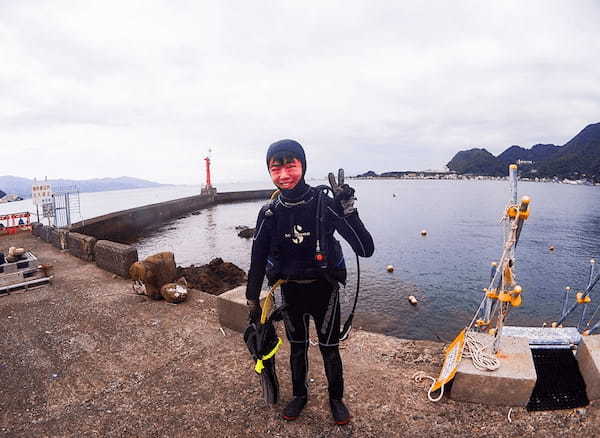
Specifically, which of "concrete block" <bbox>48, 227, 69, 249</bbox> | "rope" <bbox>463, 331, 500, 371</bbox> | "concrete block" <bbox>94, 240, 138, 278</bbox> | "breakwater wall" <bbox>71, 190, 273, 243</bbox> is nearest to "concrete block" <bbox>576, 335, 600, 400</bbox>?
"rope" <bbox>463, 331, 500, 371</bbox>

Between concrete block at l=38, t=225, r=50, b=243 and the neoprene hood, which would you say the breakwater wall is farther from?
the neoprene hood

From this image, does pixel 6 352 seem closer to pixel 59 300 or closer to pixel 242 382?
pixel 59 300

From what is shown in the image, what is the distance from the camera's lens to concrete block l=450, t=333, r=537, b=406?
2.96m

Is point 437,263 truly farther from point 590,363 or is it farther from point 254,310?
point 254,310

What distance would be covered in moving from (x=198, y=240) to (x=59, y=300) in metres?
19.9

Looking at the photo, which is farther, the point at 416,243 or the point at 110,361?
the point at 416,243

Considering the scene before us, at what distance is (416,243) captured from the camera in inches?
1028

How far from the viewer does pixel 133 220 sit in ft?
96.7

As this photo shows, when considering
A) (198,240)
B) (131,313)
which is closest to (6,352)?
(131,313)

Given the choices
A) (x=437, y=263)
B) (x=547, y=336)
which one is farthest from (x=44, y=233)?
(x=437, y=263)

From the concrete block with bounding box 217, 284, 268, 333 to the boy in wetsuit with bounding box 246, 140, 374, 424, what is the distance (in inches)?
59.9

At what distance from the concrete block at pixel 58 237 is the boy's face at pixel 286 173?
1105cm

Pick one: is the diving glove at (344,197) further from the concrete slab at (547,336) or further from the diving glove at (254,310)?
the concrete slab at (547,336)

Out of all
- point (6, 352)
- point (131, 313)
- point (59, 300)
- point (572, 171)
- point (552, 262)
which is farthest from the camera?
point (572, 171)
